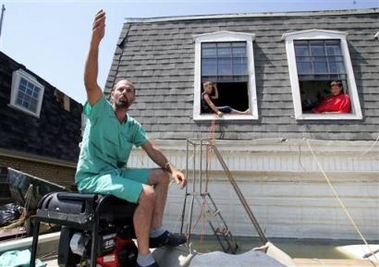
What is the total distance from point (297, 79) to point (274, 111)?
68 cm

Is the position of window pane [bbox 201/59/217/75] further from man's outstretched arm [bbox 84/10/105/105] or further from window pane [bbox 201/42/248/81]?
man's outstretched arm [bbox 84/10/105/105]

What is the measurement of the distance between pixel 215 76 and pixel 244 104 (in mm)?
1277

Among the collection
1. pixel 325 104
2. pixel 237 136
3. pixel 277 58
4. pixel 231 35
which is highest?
pixel 231 35

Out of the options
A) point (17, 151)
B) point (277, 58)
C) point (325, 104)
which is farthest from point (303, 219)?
point (17, 151)

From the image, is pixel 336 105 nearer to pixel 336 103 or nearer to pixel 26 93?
pixel 336 103

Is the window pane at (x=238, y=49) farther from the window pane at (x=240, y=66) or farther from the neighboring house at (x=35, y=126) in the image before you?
the neighboring house at (x=35, y=126)

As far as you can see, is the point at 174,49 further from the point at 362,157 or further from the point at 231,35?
the point at 362,157

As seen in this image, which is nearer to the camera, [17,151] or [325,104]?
[325,104]

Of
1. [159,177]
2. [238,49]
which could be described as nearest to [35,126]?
[238,49]

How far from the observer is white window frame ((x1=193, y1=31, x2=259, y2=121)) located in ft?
14.7

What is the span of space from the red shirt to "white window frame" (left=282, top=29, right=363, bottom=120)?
70 millimetres

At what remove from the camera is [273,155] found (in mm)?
4152

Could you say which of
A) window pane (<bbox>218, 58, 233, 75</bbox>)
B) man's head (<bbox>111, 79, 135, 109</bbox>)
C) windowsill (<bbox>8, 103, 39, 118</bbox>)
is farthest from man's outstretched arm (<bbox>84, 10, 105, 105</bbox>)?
windowsill (<bbox>8, 103, 39, 118</bbox>)

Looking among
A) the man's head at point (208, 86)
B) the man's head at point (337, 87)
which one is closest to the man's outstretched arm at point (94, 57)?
the man's head at point (208, 86)
